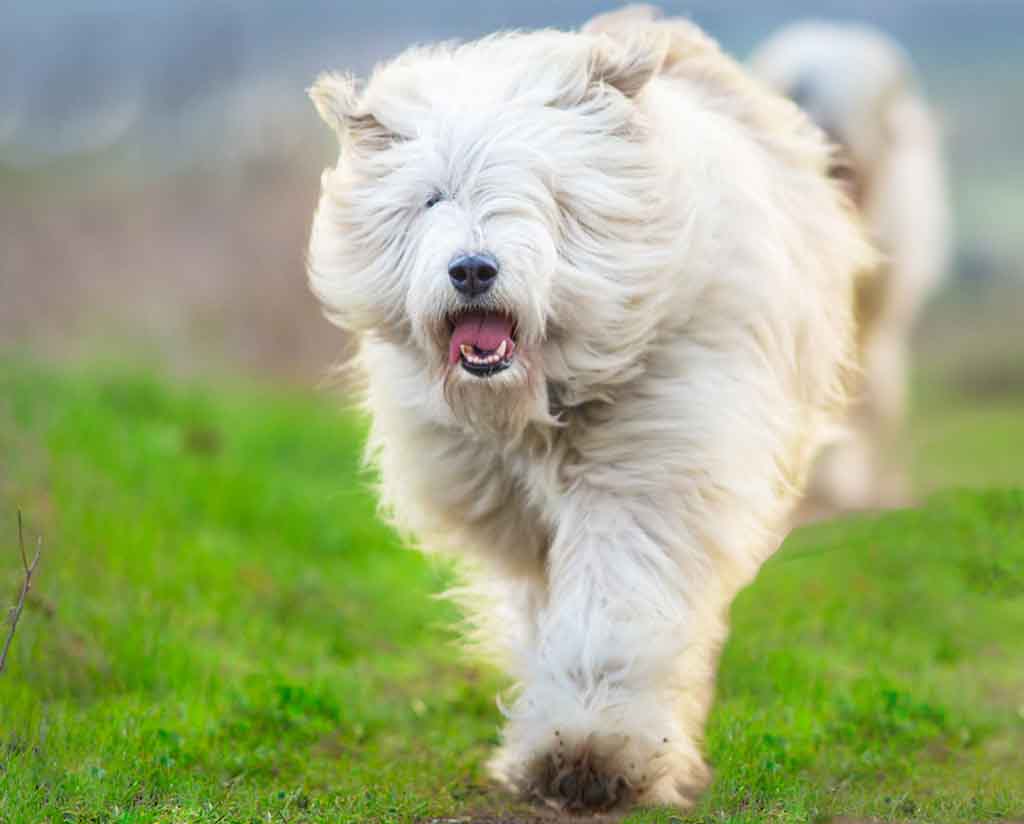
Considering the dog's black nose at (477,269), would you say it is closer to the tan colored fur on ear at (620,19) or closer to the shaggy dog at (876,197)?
the tan colored fur on ear at (620,19)

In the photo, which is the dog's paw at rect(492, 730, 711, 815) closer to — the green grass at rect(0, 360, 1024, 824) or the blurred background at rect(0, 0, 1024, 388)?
the green grass at rect(0, 360, 1024, 824)

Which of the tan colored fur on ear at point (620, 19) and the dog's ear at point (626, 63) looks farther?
the tan colored fur on ear at point (620, 19)

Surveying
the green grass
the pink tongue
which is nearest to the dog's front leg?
the green grass

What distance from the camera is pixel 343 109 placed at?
5332mm

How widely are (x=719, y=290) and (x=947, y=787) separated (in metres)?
1.70

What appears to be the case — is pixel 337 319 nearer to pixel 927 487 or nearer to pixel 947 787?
pixel 947 787

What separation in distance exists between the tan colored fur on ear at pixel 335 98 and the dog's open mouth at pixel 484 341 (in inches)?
36.7

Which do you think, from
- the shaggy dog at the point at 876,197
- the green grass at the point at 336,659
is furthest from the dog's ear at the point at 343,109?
the shaggy dog at the point at 876,197

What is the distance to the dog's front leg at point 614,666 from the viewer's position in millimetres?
4672

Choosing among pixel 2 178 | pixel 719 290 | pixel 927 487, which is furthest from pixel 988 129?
pixel 719 290

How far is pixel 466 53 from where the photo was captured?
541cm

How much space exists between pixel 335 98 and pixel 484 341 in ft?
3.70

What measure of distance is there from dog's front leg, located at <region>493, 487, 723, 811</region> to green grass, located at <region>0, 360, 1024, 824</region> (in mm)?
158

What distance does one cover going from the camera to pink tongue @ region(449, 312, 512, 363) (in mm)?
4797
